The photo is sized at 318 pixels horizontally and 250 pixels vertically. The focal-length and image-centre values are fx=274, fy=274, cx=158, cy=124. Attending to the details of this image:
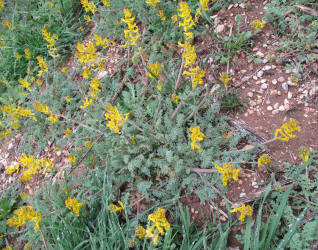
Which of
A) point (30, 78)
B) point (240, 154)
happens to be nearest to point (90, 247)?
point (240, 154)

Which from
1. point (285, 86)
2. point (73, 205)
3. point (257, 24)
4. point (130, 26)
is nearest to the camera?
point (73, 205)

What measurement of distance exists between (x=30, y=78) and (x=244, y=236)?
3.33 meters

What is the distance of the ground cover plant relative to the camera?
6.42 feet

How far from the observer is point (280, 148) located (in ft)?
7.27

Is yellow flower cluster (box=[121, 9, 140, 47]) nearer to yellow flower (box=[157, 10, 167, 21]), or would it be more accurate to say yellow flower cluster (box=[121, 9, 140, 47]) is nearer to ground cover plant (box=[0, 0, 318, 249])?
ground cover plant (box=[0, 0, 318, 249])

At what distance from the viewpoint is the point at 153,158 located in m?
2.32

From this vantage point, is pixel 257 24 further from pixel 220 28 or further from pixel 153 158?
pixel 153 158

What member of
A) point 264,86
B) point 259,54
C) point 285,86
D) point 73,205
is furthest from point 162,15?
point 73,205

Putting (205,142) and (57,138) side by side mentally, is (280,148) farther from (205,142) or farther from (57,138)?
(57,138)

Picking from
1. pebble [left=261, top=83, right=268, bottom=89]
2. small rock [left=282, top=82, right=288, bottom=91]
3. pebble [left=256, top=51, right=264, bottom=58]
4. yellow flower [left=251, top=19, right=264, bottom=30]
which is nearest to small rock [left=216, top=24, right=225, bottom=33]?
yellow flower [left=251, top=19, right=264, bottom=30]

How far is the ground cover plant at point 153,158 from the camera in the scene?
1.96m

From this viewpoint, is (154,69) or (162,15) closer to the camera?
(154,69)

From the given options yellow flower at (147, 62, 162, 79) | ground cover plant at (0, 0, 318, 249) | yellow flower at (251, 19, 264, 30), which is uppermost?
yellow flower at (147, 62, 162, 79)

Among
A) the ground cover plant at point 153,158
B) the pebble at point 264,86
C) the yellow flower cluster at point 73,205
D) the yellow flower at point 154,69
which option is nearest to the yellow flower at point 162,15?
the ground cover plant at point 153,158
